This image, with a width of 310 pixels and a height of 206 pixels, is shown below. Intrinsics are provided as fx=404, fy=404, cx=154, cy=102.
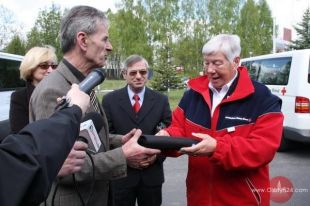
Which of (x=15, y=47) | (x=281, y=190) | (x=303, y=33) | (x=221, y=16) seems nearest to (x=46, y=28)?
(x=15, y=47)

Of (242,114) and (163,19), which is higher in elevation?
(163,19)

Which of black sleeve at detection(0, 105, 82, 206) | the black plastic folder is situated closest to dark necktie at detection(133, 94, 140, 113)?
the black plastic folder

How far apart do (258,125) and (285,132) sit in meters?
5.83

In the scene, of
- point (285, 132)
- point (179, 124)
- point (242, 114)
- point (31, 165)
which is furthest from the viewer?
point (285, 132)

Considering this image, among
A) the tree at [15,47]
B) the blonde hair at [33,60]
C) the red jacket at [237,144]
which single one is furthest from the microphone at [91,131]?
the tree at [15,47]

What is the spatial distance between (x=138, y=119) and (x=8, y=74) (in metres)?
5.67

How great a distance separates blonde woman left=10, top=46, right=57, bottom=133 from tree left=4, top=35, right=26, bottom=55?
1073 inches

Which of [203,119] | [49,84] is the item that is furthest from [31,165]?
[203,119]

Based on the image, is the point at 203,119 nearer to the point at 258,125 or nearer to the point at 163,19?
the point at 258,125

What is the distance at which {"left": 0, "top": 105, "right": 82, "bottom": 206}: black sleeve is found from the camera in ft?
4.10

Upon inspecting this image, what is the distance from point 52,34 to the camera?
2630cm

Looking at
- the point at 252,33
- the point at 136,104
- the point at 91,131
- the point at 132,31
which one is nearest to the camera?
the point at 91,131

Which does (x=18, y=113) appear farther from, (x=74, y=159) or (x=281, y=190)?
(x=281, y=190)

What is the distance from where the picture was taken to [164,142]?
7.95 ft
